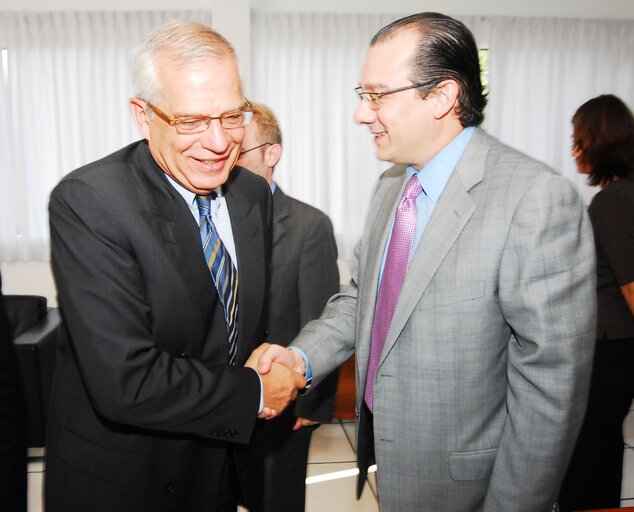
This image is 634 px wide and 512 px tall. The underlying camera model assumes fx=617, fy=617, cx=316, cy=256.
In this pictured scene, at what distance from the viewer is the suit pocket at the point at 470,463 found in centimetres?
144

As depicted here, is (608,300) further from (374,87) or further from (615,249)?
(374,87)

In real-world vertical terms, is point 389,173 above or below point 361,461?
above

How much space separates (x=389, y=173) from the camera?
187 centimetres

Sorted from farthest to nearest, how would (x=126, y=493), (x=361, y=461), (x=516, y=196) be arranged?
(x=361, y=461) < (x=126, y=493) < (x=516, y=196)

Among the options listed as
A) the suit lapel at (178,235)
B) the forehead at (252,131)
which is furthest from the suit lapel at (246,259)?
the forehead at (252,131)

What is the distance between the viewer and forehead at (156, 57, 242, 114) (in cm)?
133

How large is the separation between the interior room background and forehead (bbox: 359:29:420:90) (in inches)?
160

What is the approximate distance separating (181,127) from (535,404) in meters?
0.99

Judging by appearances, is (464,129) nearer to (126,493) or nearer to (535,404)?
(535,404)

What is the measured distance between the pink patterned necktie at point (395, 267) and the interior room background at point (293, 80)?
13.6ft

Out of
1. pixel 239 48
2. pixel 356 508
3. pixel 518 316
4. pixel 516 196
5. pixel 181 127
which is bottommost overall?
pixel 356 508

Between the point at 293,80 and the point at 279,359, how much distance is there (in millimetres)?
4349

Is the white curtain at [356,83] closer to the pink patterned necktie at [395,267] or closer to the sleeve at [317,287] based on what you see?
the sleeve at [317,287]

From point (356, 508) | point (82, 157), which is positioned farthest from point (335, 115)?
point (356, 508)
